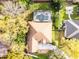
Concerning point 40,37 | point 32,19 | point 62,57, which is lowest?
point 62,57

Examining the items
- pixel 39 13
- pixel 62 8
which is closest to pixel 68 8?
pixel 62 8

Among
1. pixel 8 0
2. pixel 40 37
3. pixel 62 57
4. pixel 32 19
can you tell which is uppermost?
pixel 8 0

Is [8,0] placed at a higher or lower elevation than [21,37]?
higher

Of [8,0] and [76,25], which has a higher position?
[8,0]

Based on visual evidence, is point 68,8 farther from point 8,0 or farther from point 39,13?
point 8,0

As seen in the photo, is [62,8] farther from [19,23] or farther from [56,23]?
[19,23]

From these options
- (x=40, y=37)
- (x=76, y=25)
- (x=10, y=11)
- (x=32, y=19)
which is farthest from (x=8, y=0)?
(x=76, y=25)
